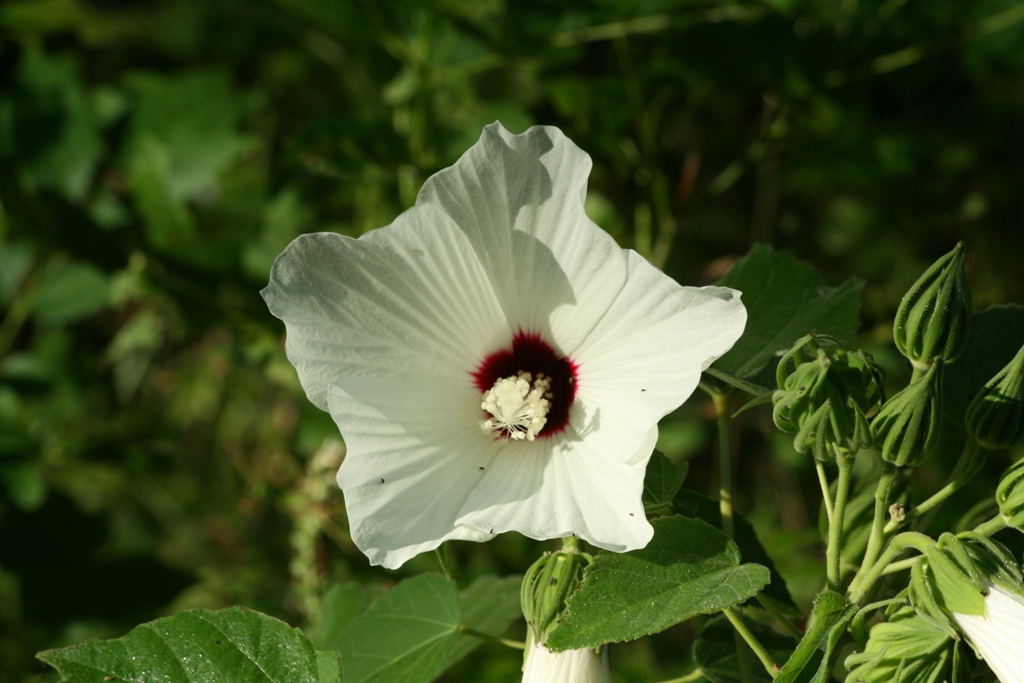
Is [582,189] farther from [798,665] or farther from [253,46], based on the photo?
[253,46]

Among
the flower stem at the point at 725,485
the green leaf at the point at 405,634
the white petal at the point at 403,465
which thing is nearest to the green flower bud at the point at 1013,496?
the flower stem at the point at 725,485

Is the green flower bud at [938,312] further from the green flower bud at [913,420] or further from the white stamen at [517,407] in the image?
the white stamen at [517,407]

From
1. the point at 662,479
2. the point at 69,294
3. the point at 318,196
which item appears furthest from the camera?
the point at 318,196

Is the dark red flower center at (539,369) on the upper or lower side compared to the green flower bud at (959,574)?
lower

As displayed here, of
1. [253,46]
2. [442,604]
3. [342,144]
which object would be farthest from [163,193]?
[442,604]

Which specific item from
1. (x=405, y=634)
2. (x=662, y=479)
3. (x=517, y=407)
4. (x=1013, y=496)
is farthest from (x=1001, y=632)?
(x=405, y=634)

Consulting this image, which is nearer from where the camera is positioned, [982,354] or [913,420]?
[913,420]

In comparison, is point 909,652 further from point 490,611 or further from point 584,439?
point 490,611
